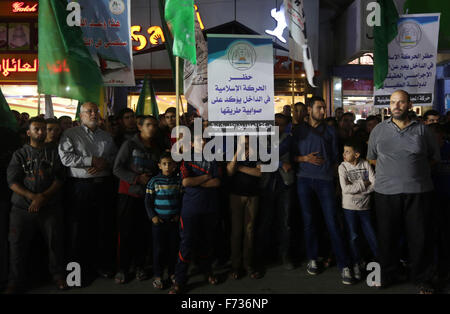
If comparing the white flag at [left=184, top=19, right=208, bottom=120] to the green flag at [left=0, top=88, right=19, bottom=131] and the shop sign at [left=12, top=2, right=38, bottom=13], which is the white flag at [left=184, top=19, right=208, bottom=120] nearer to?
the green flag at [left=0, top=88, right=19, bottom=131]

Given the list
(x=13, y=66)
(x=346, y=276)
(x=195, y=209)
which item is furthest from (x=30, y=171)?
(x=13, y=66)

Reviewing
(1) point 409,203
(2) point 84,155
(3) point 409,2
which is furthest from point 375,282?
(3) point 409,2

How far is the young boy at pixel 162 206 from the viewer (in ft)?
13.4

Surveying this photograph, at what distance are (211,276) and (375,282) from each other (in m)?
1.89

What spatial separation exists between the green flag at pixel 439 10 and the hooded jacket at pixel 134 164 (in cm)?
553

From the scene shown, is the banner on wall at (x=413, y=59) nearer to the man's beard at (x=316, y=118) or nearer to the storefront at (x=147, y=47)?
the man's beard at (x=316, y=118)

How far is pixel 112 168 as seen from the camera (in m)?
4.46

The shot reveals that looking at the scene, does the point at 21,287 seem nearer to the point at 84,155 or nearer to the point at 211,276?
the point at 84,155

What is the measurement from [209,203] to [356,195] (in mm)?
A: 1810

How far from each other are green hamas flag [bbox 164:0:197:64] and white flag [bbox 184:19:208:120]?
0.39 meters

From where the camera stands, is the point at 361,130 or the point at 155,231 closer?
the point at 155,231

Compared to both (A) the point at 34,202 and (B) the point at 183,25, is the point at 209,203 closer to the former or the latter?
(A) the point at 34,202

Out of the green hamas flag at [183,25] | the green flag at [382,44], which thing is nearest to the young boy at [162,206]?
the green hamas flag at [183,25]

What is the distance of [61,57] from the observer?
182 inches
